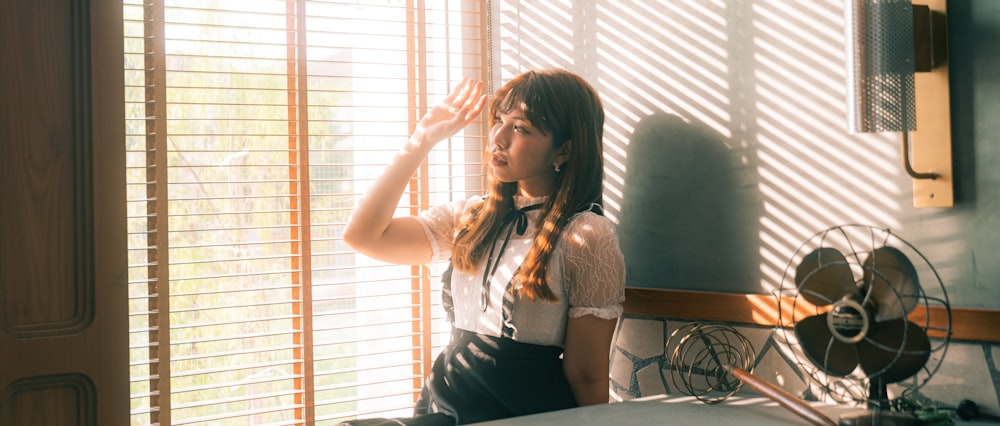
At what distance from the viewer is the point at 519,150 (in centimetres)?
246

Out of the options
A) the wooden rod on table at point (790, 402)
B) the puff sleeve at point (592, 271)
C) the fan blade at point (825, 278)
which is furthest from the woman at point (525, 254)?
the fan blade at point (825, 278)

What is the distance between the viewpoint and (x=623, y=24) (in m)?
2.75

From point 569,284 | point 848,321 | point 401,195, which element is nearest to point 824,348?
point 848,321

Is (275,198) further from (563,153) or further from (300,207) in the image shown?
(563,153)

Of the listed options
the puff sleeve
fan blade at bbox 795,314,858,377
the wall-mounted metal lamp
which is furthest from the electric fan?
the puff sleeve

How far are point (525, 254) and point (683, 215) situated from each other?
1.67ft

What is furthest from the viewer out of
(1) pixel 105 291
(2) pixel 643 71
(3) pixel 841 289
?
(2) pixel 643 71

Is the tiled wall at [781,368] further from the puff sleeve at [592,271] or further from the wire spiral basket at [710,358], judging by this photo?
the puff sleeve at [592,271]

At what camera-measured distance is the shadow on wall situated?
2404 mm

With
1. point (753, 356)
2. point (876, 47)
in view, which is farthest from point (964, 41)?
point (753, 356)

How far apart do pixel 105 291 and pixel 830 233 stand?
1856 millimetres

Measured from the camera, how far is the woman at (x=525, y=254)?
7.74ft

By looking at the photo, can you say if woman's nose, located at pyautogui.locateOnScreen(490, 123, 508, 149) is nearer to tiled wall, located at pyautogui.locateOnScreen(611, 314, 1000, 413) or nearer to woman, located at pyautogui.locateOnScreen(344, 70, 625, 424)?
woman, located at pyautogui.locateOnScreen(344, 70, 625, 424)

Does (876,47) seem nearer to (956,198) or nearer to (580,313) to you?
(956,198)
